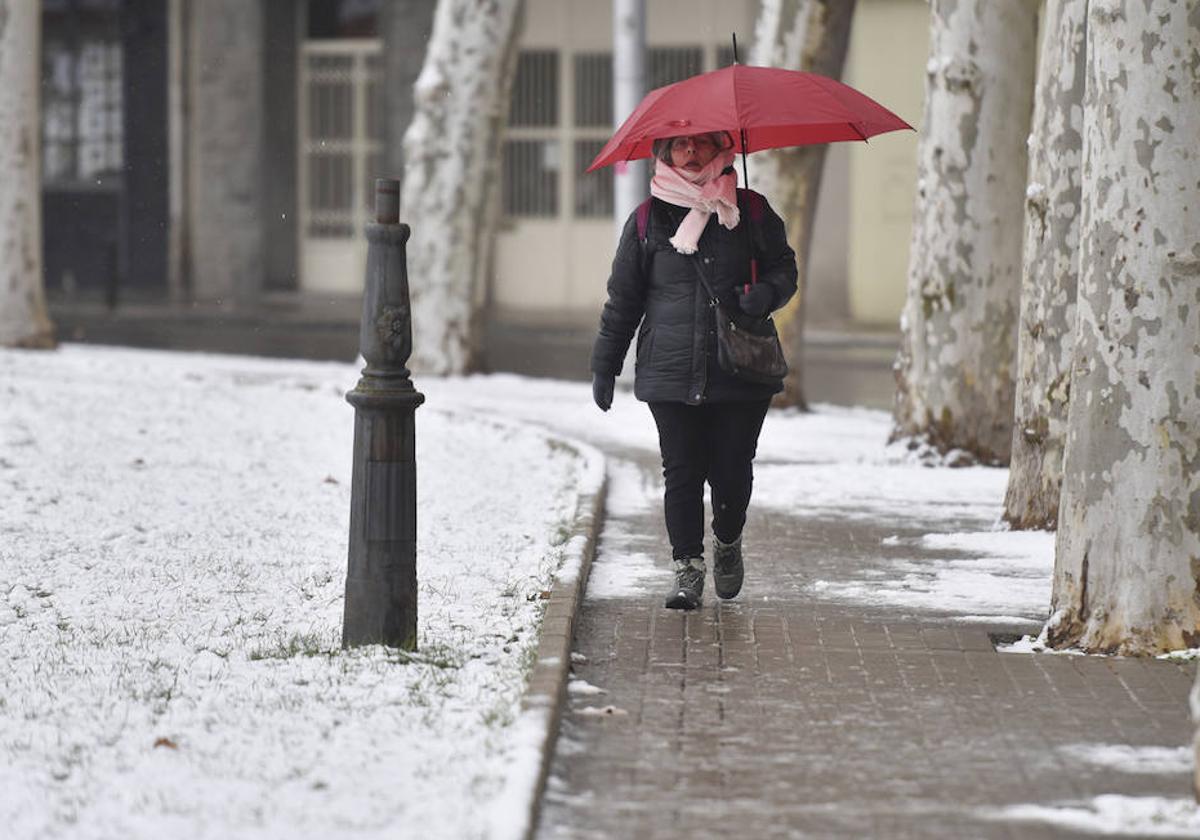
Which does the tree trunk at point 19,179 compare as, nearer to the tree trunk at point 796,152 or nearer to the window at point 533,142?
the tree trunk at point 796,152

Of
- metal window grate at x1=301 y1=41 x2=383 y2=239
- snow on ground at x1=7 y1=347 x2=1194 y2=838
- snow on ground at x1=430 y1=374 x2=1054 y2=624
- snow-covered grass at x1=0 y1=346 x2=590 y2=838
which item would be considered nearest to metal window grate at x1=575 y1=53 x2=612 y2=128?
metal window grate at x1=301 y1=41 x2=383 y2=239

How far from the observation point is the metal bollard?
7.04 meters

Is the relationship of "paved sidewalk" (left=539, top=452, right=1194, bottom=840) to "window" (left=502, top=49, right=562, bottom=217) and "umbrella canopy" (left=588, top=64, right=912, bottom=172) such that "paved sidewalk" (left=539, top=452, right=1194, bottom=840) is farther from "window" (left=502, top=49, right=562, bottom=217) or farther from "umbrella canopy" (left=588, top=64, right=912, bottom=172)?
"window" (left=502, top=49, right=562, bottom=217)

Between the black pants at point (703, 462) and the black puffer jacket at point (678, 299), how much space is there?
0.12m

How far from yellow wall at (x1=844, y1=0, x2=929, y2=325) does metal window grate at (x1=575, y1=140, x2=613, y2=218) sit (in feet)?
12.0

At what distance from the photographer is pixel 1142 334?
724 cm

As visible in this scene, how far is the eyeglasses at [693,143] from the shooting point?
7828 mm

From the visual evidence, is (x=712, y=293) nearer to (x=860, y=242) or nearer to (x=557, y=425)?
(x=557, y=425)

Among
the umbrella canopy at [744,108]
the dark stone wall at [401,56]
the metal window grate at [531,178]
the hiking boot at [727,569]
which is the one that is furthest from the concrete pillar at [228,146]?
the umbrella canopy at [744,108]

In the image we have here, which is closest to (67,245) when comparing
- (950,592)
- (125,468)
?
(125,468)

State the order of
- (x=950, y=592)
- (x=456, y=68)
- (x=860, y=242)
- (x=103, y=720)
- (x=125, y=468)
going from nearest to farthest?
(x=103, y=720), (x=950, y=592), (x=125, y=468), (x=456, y=68), (x=860, y=242)

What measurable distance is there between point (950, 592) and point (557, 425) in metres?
6.55

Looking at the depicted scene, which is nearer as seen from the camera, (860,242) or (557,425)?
(557,425)

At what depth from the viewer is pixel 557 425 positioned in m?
14.9
